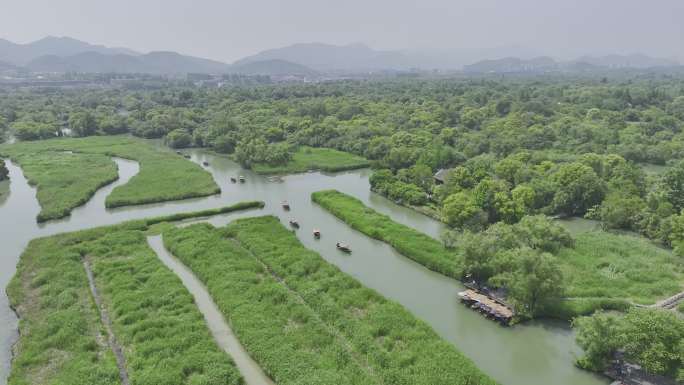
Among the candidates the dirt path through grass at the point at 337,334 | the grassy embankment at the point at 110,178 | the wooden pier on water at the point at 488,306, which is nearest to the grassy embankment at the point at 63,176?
the grassy embankment at the point at 110,178

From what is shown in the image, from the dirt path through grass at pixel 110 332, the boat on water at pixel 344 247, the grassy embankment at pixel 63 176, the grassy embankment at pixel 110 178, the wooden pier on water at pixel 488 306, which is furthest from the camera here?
the grassy embankment at pixel 110 178

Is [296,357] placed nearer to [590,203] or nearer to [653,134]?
[590,203]

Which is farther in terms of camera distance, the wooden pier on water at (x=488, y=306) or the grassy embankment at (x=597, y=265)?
the grassy embankment at (x=597, y=265)

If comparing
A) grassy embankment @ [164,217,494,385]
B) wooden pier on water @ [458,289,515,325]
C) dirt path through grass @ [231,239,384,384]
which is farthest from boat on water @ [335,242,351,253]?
wooden pier on water @ [458,289,515,325]

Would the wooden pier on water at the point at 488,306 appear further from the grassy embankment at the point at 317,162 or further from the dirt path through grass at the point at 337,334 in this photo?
the grassy embankment at the point at 317,162

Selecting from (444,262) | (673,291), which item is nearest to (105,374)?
(444,262)

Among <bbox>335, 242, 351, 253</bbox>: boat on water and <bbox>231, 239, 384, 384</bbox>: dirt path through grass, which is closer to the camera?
<bbox>231, 239, 384, 384</bbox>: dirt path through grass

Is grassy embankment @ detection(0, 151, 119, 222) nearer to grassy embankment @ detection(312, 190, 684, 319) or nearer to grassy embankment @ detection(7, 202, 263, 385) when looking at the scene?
grassy embankment @ detection(7, 202, 263, 385)
